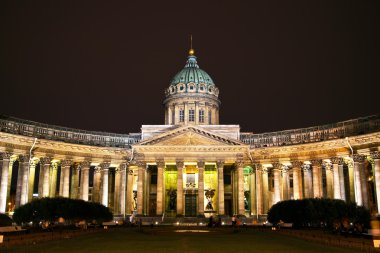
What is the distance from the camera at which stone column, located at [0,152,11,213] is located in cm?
5490

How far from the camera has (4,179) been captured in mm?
55938

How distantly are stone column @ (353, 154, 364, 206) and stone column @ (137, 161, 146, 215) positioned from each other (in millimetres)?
31175

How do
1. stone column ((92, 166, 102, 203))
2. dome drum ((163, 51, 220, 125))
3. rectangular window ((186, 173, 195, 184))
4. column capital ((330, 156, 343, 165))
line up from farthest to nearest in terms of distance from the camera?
dome drum ((163, 51, 220, 125)) → rectangular window ((186, 173, 195, 184)) → stone column ((92, 166, 102, 203)) → column capital ((330, 156, 343, 165))

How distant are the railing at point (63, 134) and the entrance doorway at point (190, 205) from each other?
1333cm


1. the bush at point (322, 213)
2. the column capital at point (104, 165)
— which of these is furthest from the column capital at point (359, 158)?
the column capital at point (104, 165)

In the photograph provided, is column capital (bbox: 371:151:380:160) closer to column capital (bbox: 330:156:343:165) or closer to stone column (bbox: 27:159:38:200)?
column capital (bbox: 330:156:343:165)

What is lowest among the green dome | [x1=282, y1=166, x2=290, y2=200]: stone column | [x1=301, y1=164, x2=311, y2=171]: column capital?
[x1=282, y1=166, x2=290, y2=200]: stone column

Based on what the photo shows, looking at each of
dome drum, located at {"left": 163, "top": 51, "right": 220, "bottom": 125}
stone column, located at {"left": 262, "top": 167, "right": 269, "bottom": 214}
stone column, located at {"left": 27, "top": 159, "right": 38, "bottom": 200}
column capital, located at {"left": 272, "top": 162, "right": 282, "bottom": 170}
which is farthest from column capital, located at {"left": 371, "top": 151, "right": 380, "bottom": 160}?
stone column, located at {"left": 27, "top": 159, "right": 38, "bottom": 200}

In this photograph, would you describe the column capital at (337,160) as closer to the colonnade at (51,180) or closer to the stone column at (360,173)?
the stone column at (360,173)

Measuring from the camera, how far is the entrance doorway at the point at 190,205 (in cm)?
7199

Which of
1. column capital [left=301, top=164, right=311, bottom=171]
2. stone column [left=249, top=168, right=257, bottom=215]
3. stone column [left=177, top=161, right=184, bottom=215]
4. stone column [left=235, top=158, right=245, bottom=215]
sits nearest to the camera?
stone column [left=235, top=158, right=245, bottom=215]

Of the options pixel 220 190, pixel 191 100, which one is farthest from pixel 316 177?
pixel 191 100

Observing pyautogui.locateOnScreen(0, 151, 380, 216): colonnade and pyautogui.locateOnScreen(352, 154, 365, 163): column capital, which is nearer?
pyautogui.locateOnScreen(352, 154, 365, 163): column capital

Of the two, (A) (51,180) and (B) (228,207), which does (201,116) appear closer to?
(B) (228,207)
